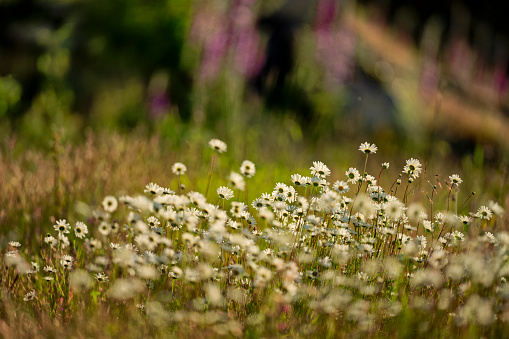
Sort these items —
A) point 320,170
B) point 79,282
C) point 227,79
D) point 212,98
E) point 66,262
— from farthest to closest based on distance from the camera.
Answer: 1. point 212,98
2. point 227,79
3. point 320,170
4. point 66,262
5. point 79,282

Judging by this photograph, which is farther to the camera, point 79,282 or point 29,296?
point 29,296

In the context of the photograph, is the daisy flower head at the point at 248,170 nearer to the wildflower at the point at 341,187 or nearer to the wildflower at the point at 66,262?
the wildflower at the point at 341,187

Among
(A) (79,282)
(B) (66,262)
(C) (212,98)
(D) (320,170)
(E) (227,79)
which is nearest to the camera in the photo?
(A) (79,282)

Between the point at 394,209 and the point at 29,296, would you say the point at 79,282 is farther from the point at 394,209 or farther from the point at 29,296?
the point at 394,209

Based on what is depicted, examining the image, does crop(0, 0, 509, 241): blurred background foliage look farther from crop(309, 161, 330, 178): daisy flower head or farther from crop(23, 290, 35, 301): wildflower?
crop(309, 161, 330, 178): daisy flower head

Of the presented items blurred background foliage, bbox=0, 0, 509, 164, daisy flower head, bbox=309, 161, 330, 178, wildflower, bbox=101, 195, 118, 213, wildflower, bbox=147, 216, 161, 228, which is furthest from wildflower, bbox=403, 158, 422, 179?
blurred background foliage, bbox=0, 0, 509, 164

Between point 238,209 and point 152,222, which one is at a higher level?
point 238,209

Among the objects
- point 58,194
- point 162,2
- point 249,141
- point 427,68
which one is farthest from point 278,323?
point 427,68

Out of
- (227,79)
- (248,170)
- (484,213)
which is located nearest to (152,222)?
(248,170)

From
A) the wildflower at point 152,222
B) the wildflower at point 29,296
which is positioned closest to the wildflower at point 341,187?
the wildflower at point 152,222

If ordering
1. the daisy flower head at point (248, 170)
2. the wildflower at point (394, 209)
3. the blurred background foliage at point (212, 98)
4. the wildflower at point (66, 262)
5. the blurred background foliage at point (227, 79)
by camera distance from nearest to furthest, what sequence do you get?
the wildflower at point (394, 209) < the wildflower at point (66, 262) < the daisy flower head at point (248, 170) < the blurred background foliage at point (212, 98) < the blurred background foliage at point (227, 79)

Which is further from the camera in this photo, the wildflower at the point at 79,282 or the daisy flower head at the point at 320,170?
the daisy flower head at the point at 320,170

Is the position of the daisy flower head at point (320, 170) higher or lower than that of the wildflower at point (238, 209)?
higher

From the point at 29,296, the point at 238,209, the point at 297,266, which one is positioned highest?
the point at 238,209
